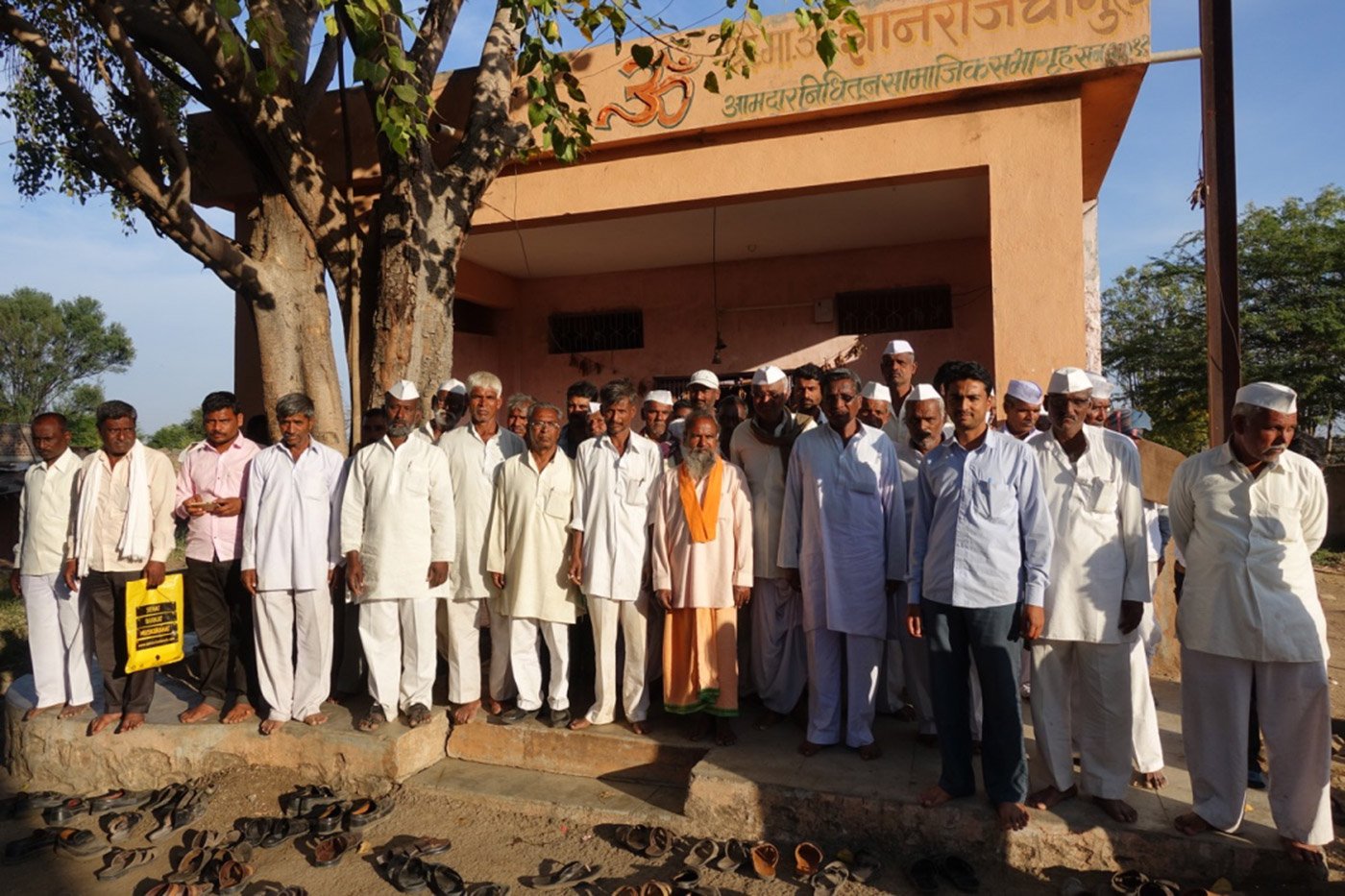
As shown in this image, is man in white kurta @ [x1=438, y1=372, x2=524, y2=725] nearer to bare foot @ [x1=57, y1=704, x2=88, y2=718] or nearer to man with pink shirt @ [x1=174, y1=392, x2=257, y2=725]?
man with pink shirt @ [x1=174, y1=392, x2=257, y2=725]

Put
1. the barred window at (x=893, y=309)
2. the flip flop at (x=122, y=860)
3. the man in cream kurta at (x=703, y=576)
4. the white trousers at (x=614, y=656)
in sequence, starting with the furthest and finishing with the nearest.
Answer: the barred window at (x=893, y=309) → the white trousers at (x=614, y=656) → the man in cream kurta at (x=703, y=576) → the flip flop at (x=122, y=860)

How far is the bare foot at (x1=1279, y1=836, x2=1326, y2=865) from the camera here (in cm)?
311

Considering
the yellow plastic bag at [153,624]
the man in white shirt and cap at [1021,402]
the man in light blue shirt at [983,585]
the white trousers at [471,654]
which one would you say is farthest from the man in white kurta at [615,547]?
the yellow plastic bag at [153,624]

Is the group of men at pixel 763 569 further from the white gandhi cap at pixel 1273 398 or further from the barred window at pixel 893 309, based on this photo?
the barred window at pixel 893 309

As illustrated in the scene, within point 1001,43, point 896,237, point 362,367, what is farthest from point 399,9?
point 896,237

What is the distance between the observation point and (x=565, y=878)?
3539mm

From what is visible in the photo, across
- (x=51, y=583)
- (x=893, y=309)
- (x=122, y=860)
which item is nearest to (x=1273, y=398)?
(x=122, y=860)

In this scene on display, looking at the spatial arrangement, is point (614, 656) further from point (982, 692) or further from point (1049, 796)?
point (1049, 796)

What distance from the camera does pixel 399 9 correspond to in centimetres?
406

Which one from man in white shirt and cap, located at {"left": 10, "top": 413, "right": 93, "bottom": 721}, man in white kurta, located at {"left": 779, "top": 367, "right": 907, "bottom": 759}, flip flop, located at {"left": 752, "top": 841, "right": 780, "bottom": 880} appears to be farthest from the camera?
man in white shirt and cap, located at {"left": 10, "top": 413, "right": 93, "bottom": 721}

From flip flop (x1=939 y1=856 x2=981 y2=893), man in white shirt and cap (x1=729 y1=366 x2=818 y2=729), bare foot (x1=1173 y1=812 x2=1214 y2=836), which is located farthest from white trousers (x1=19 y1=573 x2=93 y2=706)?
bare foot (x1=1173 y1=812 x2=1214 y2=836)

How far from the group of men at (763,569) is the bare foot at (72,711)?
3.5 inches

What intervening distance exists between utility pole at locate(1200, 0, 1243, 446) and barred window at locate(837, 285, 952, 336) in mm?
3808

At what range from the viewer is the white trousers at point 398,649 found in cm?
466
